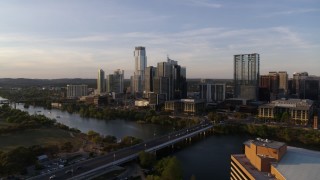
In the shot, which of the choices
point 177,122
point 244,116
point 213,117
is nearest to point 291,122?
point 244,116

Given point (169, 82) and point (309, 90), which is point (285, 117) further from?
point (309, 90)

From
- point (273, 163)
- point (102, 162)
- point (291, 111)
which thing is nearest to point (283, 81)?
point (291, 111)

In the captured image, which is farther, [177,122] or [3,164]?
[177,122]

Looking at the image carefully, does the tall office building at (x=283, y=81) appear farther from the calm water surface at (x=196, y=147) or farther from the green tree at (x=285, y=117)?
the calm water surface at (x=196, y=147)

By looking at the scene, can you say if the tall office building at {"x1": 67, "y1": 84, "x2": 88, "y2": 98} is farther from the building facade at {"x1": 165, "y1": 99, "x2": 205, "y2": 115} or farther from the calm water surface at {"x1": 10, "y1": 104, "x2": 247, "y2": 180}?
the calm water surface at {"x1": 10, "y1": 104, "x2": 247, "y2": 180}

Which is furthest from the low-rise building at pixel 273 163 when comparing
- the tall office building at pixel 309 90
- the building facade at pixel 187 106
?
the tall office building at pixel 309 90

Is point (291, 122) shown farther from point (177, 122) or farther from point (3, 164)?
point (3, 164)

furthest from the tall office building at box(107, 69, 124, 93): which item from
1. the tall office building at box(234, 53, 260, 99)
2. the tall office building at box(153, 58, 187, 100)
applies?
the tall office building at box(234, 53, 260, 99)
